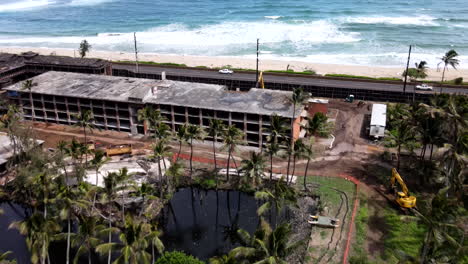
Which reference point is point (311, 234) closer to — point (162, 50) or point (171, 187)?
point (171, 187)

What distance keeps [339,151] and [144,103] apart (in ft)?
113

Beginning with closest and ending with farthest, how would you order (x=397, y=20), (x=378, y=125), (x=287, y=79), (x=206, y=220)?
1. (x=206, y=220)
2. (x=378, y=125)
3. (x=287, y=79)
4. (x=397, y=20)

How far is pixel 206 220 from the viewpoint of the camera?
5781 cm

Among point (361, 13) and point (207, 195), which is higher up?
point (361, 13)

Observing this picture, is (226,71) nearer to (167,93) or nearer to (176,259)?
(167,93)

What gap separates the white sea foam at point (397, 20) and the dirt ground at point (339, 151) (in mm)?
97815

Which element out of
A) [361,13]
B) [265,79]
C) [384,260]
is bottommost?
[384,260]

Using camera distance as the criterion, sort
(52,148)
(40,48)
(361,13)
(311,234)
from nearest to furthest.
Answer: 1. (311,234)
2. (52,148)
3. (40,48)
4. (361,13)

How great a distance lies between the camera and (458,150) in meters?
49.6

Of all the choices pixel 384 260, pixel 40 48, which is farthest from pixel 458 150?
pixel 40 48

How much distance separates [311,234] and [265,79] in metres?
59.0

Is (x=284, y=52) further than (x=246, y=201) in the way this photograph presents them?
Yes

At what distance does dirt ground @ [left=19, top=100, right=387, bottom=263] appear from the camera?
51.3 m

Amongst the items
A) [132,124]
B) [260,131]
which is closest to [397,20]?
[260,131]
